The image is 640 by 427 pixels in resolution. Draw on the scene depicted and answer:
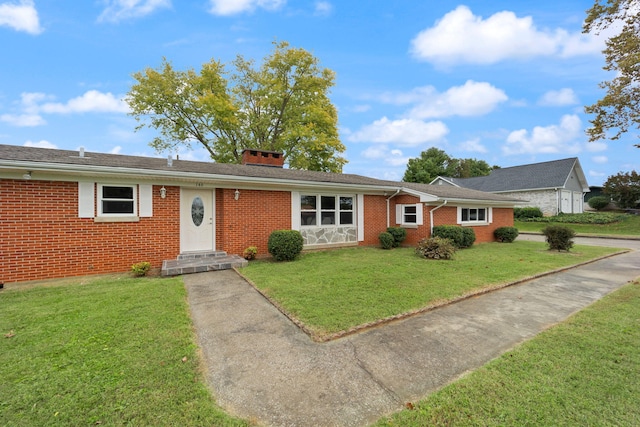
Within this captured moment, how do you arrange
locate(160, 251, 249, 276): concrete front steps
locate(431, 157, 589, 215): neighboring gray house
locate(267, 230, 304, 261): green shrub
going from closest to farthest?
locate(160, 251, 249, 276): concrete front steps, locate(267, 230, 304, 261): green shrub, locate(431, 157, 589, 215): neighboring gray house

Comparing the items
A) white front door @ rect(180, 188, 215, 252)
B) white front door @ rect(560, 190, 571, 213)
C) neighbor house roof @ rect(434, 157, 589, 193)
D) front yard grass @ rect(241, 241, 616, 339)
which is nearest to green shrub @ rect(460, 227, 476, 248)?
front yard grass @ rect(241, 241, 616, 339)

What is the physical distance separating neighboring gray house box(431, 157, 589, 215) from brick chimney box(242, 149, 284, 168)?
854 inches

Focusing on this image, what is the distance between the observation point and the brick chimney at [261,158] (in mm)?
13844

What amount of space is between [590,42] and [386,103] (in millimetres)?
11883

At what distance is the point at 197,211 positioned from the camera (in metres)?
8.46

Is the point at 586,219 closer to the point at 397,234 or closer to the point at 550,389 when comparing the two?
the point at 397,234

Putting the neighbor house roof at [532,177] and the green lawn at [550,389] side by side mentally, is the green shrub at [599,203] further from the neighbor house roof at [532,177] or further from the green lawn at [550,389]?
the green lawn at [550,389]

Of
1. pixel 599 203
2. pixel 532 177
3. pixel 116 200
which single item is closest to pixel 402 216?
pixel 116 200

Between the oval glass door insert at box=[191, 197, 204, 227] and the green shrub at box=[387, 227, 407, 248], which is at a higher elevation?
the oval glass door insert at box=[191, 197, 204, 227]

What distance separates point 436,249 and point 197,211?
25.8 feet

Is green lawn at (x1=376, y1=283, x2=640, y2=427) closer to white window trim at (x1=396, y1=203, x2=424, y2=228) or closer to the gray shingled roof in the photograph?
white window trim at (x1=396, y1=203, x2=424, y2=228)

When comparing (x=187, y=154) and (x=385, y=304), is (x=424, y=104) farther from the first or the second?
(x=187, y=154)

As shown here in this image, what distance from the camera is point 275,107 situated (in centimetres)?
2406

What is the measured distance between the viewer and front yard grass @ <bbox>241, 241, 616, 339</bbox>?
4352 mm
